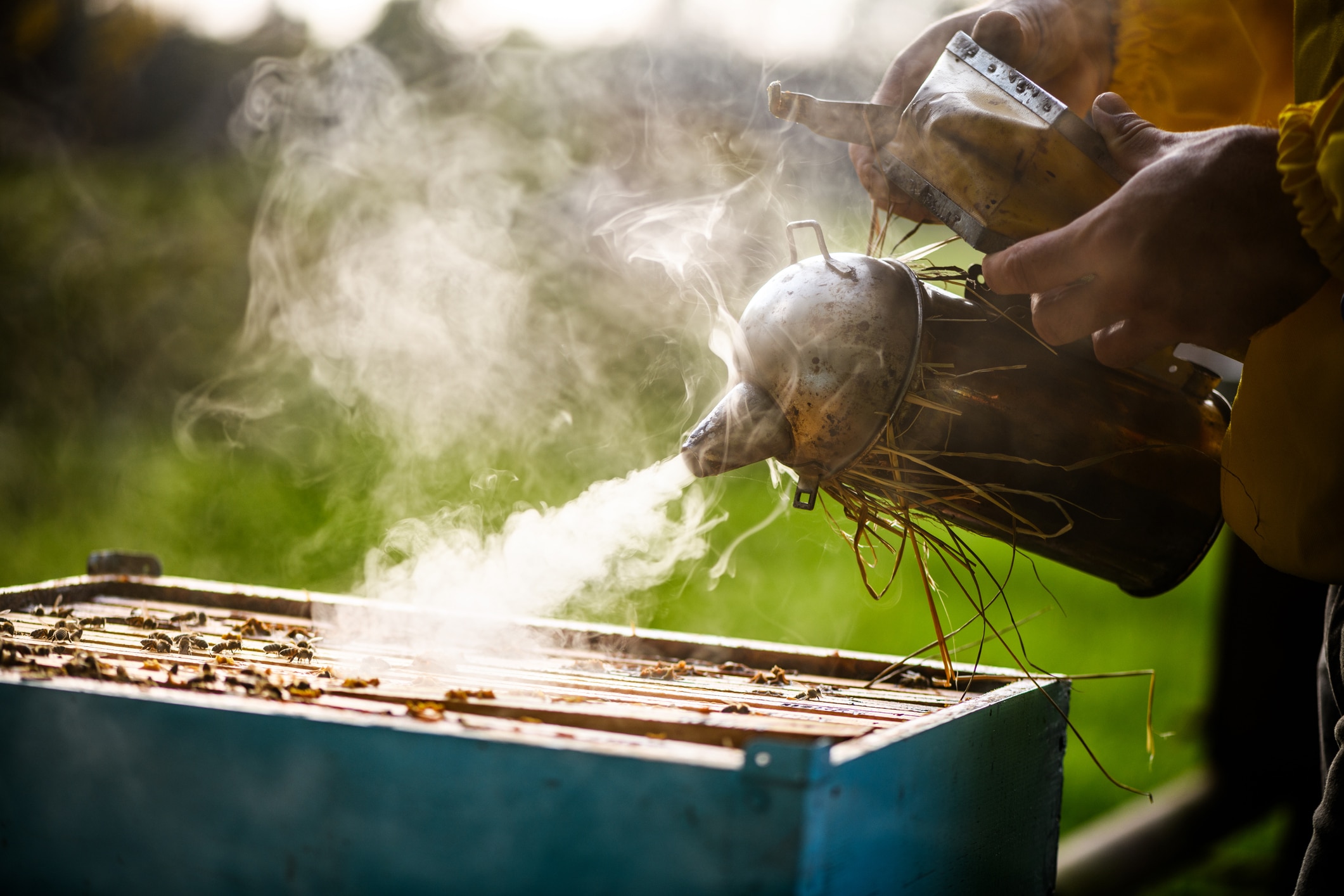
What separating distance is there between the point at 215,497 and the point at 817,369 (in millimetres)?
7609

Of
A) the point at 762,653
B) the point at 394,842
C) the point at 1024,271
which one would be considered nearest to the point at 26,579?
the point at 762,653

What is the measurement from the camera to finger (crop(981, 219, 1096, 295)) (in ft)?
4.89

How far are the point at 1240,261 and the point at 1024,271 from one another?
0.29 metres

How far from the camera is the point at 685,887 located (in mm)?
1199

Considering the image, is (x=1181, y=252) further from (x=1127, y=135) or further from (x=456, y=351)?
(x=456, y=351)

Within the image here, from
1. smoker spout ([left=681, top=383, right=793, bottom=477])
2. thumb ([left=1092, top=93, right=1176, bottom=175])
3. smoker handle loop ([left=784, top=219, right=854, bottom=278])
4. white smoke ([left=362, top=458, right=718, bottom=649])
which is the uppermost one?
thumb ([left=1092, top=93, right=1176, bottom=175])

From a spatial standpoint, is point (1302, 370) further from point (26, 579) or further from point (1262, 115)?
point (26, 579)

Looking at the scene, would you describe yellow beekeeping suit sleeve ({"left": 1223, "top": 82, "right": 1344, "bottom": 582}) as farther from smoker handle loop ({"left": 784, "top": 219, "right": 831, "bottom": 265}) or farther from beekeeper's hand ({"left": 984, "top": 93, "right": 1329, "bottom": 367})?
smoker handle loop ({"left": 784, "top": 219, "right": 831, "bottom": 265})

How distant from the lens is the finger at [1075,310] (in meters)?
1.49

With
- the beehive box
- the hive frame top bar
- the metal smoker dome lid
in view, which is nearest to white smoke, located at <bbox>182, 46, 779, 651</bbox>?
the hive frame top bar

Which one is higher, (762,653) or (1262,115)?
(1262,115)

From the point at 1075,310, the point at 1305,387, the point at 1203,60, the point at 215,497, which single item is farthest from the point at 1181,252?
the point at 215,497

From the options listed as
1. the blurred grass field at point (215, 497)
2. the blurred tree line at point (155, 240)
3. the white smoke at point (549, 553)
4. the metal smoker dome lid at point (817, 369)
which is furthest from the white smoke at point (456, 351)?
the blurred tree line at point (155, 240)

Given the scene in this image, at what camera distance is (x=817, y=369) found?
5.40ft
